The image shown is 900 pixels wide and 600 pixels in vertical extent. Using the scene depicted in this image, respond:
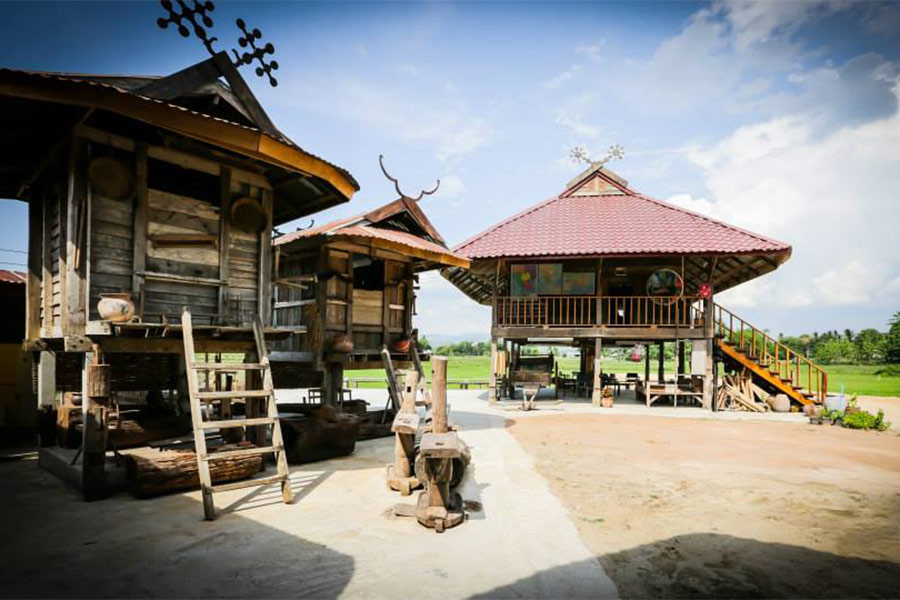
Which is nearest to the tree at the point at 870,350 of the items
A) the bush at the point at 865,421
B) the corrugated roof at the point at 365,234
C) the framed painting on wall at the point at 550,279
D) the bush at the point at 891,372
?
the bush at the point at 891,372

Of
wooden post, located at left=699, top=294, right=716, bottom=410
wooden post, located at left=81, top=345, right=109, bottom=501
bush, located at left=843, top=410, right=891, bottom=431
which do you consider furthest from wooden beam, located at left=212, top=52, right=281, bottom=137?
bush, located at left=843, top=410, right=891, bottom=431

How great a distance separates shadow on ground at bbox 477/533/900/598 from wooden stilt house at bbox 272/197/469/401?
7189 mm

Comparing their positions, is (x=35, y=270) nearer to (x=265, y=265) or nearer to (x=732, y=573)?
(x=265, y=265)

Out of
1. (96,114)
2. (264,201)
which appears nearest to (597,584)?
(264,201)

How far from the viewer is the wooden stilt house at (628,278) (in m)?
15.7

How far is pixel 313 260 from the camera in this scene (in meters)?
10.8

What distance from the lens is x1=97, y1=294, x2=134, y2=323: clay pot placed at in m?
5.61

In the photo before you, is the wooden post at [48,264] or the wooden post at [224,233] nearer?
the wooden post at [48,264]

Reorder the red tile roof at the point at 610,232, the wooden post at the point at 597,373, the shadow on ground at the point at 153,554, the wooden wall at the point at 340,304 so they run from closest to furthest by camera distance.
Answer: the shadow on ground at the point at 153,554
the wooden wall at the point at 340,304
the red tile roof at the point at 610,232
the wooden post at the point at 597,373

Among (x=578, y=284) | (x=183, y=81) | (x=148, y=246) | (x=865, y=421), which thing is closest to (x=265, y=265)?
(x=148, y=246)

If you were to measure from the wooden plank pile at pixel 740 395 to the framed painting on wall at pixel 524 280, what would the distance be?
23.9ft

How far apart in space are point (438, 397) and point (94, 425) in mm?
4234

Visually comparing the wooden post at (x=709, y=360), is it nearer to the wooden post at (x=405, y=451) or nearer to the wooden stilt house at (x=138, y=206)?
the wooden post at (x=405, y=451)

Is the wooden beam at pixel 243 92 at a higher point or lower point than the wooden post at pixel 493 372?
higher
